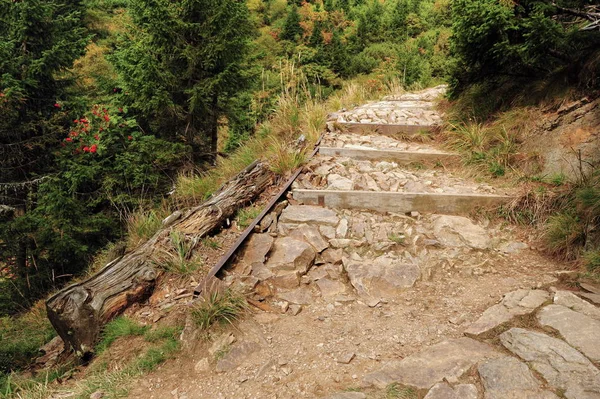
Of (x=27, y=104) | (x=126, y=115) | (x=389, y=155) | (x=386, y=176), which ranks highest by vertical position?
(x=27, y=104)

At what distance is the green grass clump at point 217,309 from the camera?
256 centimetres

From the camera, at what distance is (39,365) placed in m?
3.01

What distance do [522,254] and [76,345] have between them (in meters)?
3.74

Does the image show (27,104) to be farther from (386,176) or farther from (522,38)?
(522,38)

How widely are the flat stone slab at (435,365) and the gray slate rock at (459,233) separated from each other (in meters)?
1.30

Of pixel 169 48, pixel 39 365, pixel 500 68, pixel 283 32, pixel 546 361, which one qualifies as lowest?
pixel 39 365

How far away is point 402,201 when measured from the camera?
12.6ft

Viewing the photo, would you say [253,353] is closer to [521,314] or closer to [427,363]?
[427,363]

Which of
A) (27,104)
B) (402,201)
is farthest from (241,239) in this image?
(27,104)

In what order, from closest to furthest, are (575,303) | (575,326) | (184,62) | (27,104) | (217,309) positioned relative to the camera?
(575,326)
(575,303)
(217,309)
(27,104)
(184,62)

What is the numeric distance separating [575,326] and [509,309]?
1.21 ft

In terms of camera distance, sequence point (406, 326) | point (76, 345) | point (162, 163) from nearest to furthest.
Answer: point (406, 326), point (76, 345), point (162, 163)

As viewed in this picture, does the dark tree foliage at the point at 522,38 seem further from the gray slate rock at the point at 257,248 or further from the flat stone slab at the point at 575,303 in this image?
the gray slate rock at the point at 257,248

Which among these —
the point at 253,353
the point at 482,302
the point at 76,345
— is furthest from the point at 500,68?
the point at 76,345
